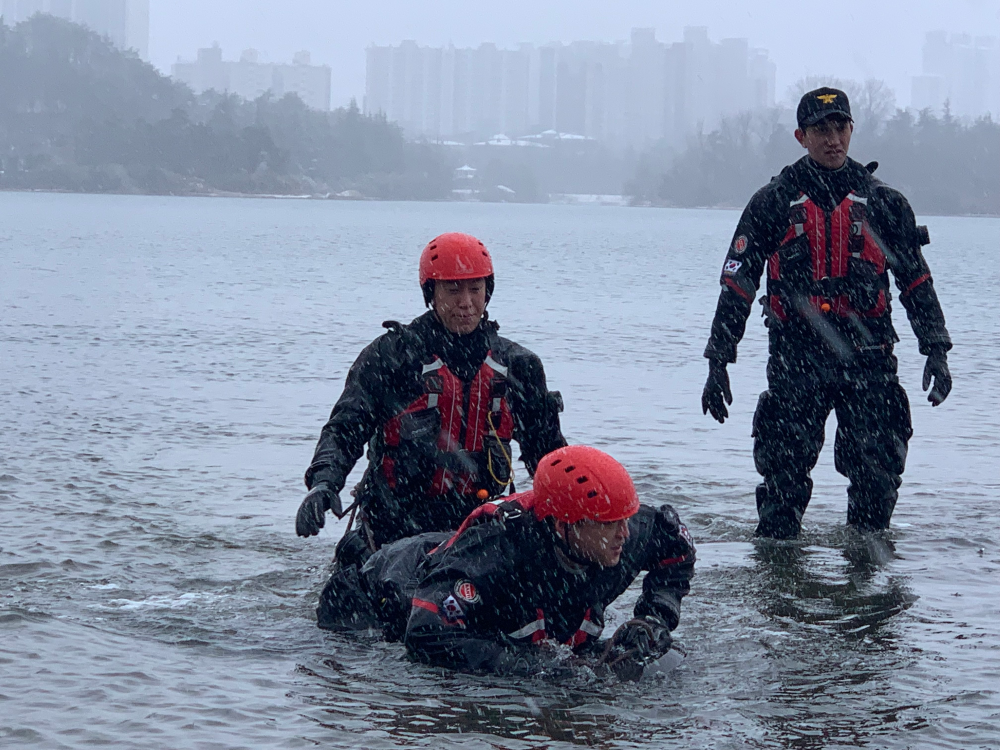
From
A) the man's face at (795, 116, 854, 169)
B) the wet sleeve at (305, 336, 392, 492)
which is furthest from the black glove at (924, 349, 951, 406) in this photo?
the wet sleeve at (305, 336, 392, 492)

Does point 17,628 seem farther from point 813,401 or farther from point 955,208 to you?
point 955,208

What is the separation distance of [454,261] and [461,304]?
17 cm

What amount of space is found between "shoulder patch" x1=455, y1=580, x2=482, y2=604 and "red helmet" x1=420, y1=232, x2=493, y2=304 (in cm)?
123

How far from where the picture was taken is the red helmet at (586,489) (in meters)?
4.71

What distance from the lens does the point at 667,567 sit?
17.4 feet

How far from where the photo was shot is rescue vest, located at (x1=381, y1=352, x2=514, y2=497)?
560 centimetres

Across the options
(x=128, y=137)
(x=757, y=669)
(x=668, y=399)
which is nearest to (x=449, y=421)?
(x=757, y=669)

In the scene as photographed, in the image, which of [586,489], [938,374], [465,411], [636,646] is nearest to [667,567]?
[636,646]

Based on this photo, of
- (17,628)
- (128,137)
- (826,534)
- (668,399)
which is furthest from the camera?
(128,137)

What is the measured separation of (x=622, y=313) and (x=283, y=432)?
17.0 meters

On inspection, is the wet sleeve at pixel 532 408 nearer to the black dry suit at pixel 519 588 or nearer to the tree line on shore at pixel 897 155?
the black dry suit at pixel 519 588

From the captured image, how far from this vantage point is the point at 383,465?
5.81m

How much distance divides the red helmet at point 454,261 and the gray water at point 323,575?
1520 mm

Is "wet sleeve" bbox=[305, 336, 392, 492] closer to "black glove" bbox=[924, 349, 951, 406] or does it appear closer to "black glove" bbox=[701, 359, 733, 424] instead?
"black glove" bbox=[701, 359, 733, 424]
